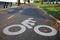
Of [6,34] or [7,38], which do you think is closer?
[7,38]

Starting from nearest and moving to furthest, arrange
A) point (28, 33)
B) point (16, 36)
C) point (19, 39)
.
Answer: point (19, 39), point (16, 36), point (28, 33)

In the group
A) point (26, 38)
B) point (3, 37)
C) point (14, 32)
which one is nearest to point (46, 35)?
point (26, 38)

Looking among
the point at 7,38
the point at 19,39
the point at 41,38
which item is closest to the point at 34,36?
the point at 41,38

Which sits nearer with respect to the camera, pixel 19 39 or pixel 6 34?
pixel 19 39

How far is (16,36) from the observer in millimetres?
7684

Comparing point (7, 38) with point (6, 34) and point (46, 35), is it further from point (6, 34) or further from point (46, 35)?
point (46, 35)

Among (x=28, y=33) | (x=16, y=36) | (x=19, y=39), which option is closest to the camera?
(x=19, y=39)

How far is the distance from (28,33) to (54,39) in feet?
5.50

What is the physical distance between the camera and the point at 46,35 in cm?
802

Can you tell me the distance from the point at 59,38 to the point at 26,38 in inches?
74.0

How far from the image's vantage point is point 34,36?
7.71 meters

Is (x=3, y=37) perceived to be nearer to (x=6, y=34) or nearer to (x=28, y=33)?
(x=6, y=34)

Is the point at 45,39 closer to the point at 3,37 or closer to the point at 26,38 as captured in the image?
the point at 26,38

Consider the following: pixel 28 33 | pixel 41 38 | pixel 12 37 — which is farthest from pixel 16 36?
pixel 41 38
